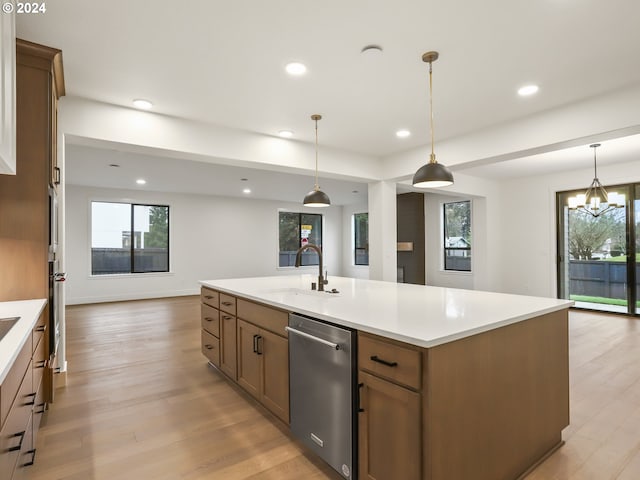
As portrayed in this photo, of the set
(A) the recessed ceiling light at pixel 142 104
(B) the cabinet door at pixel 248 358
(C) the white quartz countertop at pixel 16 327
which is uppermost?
(A) the recessed ceiling light at pixel 142 104

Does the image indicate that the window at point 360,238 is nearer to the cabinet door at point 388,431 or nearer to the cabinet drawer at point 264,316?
the cabinet drawer at point 264,316

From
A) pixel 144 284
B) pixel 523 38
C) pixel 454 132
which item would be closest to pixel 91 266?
pixel 144 284

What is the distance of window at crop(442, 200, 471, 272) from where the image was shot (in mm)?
8094

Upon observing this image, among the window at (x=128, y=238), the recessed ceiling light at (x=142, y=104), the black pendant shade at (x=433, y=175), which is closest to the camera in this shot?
the black pendant shade at (x=433, y=175)

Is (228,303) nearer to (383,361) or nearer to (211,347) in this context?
(211,347)

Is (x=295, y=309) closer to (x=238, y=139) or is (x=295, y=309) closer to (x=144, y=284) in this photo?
(x=238, y=139)

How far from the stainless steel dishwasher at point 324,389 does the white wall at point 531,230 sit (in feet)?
20.5

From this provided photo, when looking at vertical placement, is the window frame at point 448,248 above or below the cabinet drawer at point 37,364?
above

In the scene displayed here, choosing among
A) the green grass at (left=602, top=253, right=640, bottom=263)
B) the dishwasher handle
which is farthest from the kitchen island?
the green grass at (left=602, top=253, right=640, bottom=263)

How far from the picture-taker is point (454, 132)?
13.7ft

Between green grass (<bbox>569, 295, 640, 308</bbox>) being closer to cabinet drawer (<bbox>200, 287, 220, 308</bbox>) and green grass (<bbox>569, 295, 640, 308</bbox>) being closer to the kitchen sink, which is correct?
cabinet drawer (<bbox>200, 287, 220, 308</bbox>)

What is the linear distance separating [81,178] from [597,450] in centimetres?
787

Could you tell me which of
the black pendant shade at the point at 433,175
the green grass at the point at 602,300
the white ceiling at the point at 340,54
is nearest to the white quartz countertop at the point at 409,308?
the black pendant shade at the point at 433,175

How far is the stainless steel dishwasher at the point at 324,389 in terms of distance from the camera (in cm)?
172
